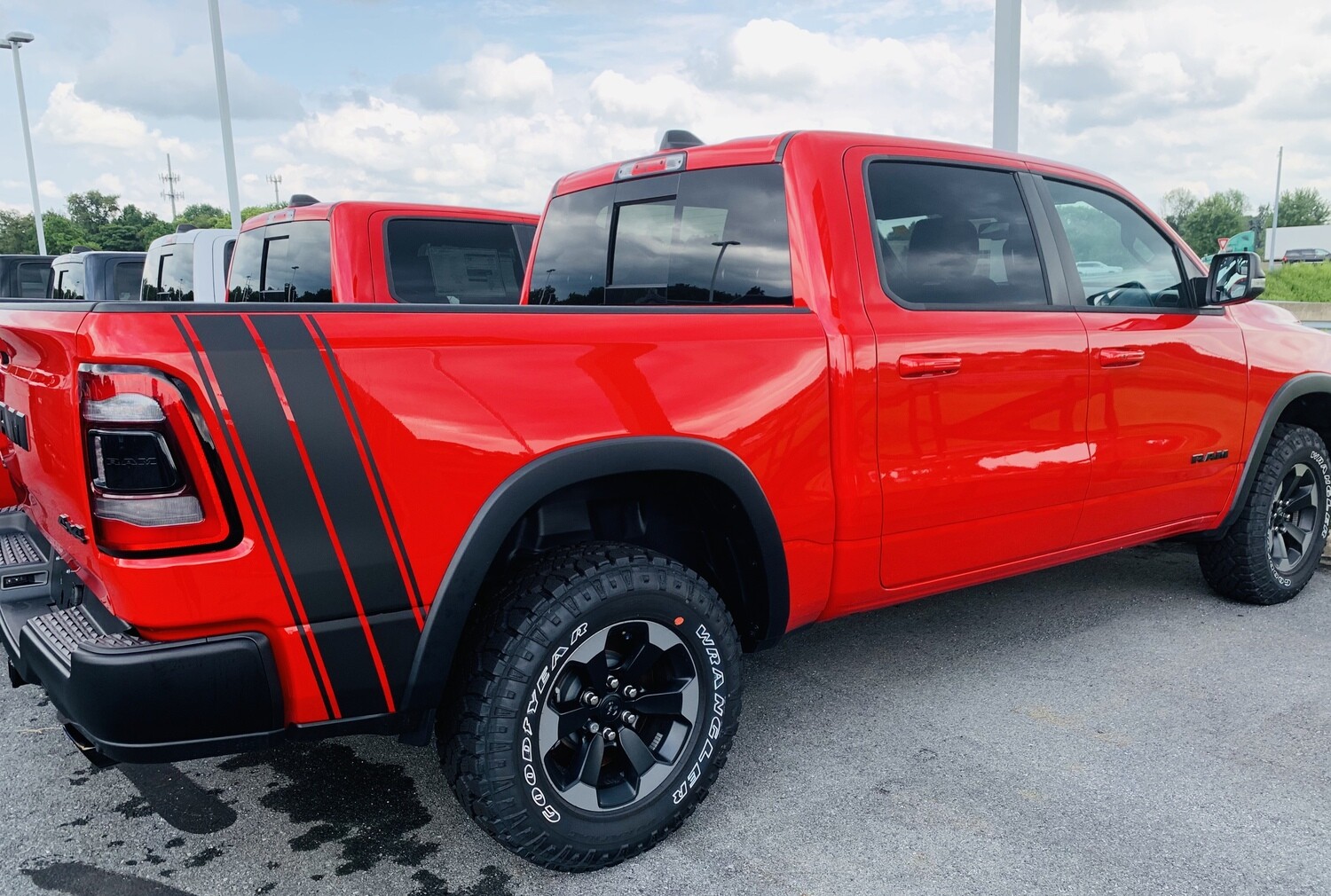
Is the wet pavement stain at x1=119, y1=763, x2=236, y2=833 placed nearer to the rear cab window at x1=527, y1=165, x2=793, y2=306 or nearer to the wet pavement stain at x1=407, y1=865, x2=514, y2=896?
the wet pavement stain at x1=407, y1=865, x2=514, y2=896

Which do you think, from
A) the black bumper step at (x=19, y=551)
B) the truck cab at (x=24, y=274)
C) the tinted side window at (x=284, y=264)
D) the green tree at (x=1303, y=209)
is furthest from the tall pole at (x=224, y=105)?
the green tree at (x=1303, y=209)

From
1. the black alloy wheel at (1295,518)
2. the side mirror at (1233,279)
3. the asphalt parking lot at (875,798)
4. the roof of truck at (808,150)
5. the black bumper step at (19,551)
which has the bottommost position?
the asphalt parking lot at (875,798)

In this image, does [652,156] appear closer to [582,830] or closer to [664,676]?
[664,676]

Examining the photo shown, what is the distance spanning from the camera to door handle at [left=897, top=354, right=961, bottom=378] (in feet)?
9.58

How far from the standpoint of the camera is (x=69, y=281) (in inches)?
459

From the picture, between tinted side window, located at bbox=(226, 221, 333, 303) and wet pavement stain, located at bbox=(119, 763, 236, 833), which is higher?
tinted side window, located at bbox=(226, 221, 333, 303)

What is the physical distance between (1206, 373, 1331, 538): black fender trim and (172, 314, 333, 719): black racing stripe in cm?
370

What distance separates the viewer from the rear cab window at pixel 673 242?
3004 mm

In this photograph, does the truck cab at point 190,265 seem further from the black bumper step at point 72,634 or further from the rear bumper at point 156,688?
the rear bumper at point 156,688

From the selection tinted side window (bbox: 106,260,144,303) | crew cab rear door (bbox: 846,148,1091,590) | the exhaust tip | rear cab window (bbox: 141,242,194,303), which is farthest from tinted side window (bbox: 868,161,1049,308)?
tinted side window (bbox: 106,260,144,303)

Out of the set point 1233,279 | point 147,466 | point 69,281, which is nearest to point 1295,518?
point 1233,279

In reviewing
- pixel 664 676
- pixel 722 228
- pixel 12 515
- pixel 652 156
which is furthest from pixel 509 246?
pixel 664 676

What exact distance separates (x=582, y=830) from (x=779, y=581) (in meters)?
0.82

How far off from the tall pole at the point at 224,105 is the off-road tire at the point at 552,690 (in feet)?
45.3
